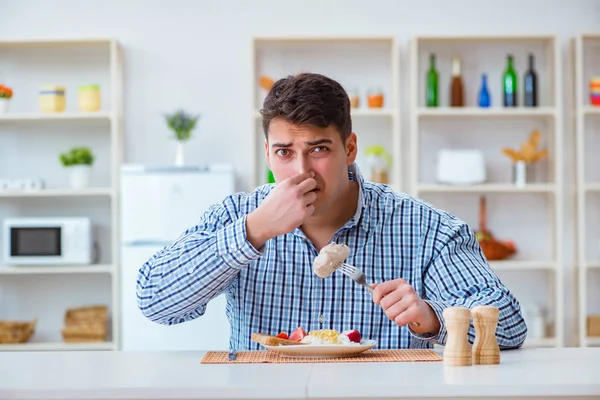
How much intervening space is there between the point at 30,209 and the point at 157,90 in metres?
1.08

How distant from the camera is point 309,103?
2.01 meters

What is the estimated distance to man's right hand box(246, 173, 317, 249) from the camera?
6.09ft

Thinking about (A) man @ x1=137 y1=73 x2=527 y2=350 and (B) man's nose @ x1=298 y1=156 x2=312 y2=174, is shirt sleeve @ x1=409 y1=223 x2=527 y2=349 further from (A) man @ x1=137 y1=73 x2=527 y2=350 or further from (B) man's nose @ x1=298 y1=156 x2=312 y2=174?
(B) man's nose @ x1=298 y1=156 x2=312 y2=174

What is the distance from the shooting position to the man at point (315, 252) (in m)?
1.91

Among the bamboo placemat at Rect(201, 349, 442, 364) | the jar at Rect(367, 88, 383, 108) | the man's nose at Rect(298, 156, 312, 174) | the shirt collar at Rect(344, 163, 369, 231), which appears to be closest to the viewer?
the bamboo placemat at Rect(201, 349, 442, 364)

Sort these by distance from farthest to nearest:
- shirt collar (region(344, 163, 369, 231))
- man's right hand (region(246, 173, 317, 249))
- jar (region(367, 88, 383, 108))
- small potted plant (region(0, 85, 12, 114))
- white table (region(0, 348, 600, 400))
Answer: jar (region(367, 88, 383, 108))
small potted plant (region(0, 85, 12, 114))
shirt collar (region(344, 163, 369, 231))
man's right hand (region(246, 173, 317, 249))
white table (region(0, 348, 600, 400))

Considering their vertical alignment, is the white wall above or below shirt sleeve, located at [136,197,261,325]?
above

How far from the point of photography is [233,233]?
1.87 meters

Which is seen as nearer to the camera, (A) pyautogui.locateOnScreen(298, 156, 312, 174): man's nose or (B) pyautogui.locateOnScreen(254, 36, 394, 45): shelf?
(A) pyautogui.locateOnScreen(298, 156, 312, 174): man's nose

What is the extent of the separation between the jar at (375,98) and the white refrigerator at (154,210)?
967 millimetres

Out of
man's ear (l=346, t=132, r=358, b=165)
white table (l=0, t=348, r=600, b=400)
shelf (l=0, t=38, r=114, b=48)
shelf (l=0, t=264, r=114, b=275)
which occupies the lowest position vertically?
shelf (l=0, t=264, r=114, b=275)

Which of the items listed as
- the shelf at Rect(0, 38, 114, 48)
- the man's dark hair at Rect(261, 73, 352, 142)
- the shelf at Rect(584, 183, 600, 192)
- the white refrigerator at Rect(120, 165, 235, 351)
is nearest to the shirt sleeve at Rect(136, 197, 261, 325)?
the man's dark hair at Rect(261, 73, 352, 142)

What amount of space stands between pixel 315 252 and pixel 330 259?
11.9 inches

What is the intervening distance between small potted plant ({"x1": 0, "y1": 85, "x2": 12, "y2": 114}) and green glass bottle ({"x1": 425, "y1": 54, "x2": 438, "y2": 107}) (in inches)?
94.3
